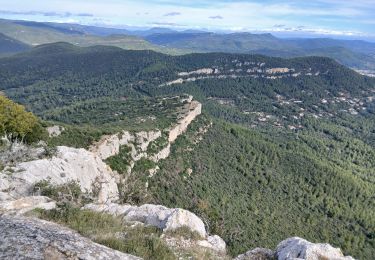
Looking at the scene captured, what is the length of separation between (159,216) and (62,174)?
40.7 feet

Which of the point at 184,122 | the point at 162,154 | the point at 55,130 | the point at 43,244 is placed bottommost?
the point at 162,154

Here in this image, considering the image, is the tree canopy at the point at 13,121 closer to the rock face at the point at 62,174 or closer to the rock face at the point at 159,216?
the rock face at the point at 62,174

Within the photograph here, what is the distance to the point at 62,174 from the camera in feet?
103

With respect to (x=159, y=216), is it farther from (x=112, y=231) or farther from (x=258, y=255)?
(x=258, y=255)

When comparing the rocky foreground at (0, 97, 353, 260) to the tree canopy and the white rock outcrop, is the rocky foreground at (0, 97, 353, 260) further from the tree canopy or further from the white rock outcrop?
the white rock outcrop

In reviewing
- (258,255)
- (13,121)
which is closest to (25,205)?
(258,255)

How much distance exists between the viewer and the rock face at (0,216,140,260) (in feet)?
44.9

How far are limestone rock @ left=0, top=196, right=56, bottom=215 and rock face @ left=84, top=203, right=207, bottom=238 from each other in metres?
2.35

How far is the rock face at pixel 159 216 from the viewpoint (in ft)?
68.8

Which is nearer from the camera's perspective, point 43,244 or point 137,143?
point 43,244

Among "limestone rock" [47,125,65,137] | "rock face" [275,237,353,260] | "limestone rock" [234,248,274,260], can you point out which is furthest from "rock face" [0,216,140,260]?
"limestone rock" [47,125,65,137]

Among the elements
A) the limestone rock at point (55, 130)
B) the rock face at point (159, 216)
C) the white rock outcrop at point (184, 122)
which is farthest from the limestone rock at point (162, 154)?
the rock face at point (159, 216)

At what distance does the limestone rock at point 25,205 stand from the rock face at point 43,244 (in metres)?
3.10

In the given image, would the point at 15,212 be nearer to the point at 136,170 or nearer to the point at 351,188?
the point at 136,170
